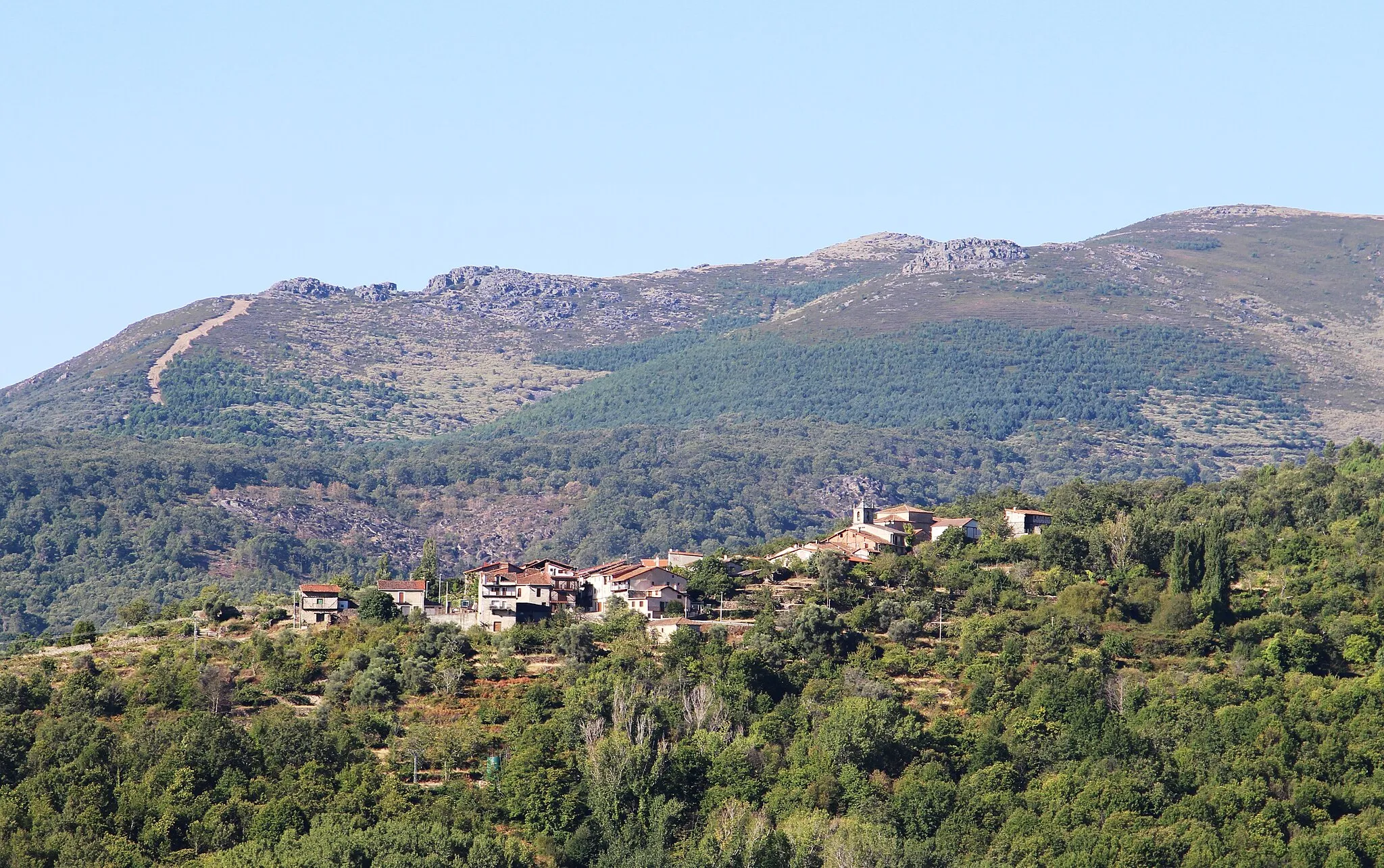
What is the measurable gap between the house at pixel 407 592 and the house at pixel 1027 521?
3415 cm

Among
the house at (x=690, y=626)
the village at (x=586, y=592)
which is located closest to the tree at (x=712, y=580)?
the village at (x=586, y=592)

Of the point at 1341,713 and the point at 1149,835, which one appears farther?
the point at 1341,713

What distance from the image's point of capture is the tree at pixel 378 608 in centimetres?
11081

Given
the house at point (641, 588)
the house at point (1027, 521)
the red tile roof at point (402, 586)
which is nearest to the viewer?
the house at point (641, 588)

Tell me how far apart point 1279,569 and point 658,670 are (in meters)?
35.8

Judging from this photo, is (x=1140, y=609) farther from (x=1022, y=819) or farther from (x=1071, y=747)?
(x=1022, y=819)

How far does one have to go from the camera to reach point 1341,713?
323 ft

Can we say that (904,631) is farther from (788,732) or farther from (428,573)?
(428,573)

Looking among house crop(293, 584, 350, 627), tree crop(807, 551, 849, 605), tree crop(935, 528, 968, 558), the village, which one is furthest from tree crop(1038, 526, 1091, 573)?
house crop(293, 584, 350, 627)

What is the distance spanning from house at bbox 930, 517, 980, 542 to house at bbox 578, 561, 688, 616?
18719 mm

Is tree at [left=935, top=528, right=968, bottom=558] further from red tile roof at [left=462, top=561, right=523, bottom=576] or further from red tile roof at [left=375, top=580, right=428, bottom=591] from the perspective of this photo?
red tile roof at [left=375, top=580, right=428, bottom=591]

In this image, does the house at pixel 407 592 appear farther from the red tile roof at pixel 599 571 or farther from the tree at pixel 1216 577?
the tree at pixel 1216 577

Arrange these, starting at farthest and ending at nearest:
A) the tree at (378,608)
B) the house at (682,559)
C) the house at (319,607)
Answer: the house at (682,559) < the house at (319,607) < the tree at (378,608)

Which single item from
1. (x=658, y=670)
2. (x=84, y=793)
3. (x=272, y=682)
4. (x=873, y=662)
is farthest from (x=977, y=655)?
(x=84, y=793)
